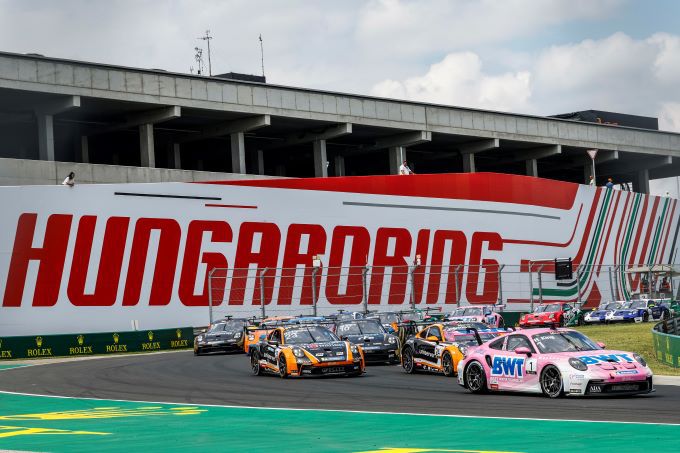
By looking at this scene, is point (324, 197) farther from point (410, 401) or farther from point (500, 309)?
point (410, 401)

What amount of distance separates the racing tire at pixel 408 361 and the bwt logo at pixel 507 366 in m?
6.22

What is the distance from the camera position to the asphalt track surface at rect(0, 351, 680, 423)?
1641 cm

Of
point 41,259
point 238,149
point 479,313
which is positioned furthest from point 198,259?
point 479,313

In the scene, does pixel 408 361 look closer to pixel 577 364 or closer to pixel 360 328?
pixel 360 328

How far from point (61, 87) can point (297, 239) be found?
12075mm

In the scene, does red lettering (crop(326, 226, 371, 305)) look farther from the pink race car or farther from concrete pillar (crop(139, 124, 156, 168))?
the pink race car

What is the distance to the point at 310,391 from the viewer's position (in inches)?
852

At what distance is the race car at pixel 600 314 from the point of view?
1991 inches

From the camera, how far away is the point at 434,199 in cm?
5394

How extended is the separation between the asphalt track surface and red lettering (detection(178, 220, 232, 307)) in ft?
38.7

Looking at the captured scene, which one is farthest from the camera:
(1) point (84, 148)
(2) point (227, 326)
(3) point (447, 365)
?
(1) point (84, 148)

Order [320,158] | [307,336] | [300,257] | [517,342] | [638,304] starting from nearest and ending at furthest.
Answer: [517,342] → [307,336] → [300,257] → [638,304] → [320,158]

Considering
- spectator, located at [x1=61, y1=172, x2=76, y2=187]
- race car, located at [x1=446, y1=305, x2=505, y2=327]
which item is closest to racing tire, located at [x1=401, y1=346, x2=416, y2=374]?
race car, located at [x1=446, y1=305, x2=505, y2=327]

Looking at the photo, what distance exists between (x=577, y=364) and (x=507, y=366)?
1672 millimetres
